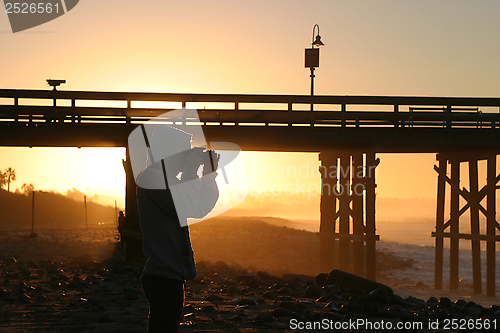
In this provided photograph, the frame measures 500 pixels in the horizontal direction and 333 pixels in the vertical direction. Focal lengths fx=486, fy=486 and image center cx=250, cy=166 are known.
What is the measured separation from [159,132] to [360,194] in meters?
11.0

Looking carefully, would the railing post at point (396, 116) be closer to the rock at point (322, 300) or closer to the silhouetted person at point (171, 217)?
the rock at point (322, 300)

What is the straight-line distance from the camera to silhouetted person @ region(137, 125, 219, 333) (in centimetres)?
278

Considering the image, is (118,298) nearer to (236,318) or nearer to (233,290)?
(233,290)

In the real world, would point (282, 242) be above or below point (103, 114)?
below

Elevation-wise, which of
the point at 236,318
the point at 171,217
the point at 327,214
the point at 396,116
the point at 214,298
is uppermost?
the point at 396,116

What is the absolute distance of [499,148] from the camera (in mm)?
13203

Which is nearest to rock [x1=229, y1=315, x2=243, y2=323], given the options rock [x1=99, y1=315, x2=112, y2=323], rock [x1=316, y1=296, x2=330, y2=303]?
rock [x1=99, y1=315, x2=112, y2=323]

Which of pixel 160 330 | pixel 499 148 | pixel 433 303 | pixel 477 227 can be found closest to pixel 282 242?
pixel 477 227

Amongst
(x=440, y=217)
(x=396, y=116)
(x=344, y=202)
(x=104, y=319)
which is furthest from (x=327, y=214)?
(x=104, y=319)

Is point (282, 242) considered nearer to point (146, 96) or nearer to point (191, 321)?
point (146, 96)

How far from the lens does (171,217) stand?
2.88m

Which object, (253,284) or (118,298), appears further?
(253,284)

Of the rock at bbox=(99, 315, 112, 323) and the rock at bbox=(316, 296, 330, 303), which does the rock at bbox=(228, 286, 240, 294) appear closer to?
the rock at bbox=(316, 296, 330, 303)

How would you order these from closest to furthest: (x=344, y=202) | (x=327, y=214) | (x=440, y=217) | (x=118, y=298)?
1. (x=118, y=298)
2. (x=344, y=202)
3. (x=327, y=214)
4. (x=440, y=217)
